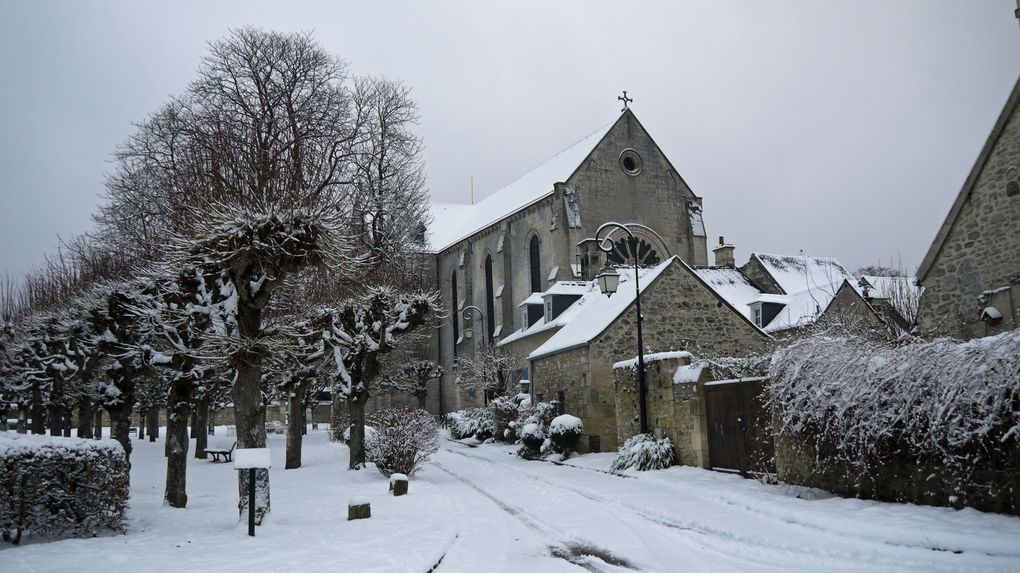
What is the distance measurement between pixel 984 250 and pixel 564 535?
1094 cm

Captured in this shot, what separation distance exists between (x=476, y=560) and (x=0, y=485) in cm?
502

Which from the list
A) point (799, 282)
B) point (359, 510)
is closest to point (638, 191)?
point (799, 282)

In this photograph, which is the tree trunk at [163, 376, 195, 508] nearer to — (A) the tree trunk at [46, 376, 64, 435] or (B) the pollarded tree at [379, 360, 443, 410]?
(A) the tree trunk at [46, 376, 64, 435]

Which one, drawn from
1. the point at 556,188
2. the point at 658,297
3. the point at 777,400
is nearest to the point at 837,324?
the point at 777,400

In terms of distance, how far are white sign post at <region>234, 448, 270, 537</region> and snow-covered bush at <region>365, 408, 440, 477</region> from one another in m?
5.79

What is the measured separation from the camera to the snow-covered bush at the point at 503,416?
83.5 ft

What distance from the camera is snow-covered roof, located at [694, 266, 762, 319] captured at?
1185 inches

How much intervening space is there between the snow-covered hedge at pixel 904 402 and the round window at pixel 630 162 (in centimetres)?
2768

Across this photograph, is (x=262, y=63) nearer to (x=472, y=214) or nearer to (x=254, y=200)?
(x=254, y=200)

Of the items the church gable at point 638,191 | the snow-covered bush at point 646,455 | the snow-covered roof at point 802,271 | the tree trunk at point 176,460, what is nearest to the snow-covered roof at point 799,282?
the snow-covered roof at point 802,271

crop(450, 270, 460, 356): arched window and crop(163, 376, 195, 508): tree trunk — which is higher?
crop(450, 270, 460, 356): arched window

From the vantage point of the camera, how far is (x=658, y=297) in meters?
19.2

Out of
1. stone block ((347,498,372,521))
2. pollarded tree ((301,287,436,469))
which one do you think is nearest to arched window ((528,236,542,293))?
pollarded tree ((301,287,436,469))

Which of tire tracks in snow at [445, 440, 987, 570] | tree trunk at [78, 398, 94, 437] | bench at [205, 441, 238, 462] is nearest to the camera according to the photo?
tire tracks in snow at [445, 440, 987, 570]
